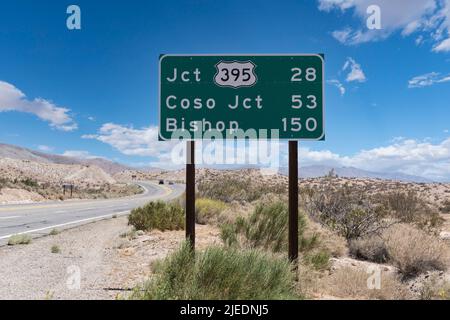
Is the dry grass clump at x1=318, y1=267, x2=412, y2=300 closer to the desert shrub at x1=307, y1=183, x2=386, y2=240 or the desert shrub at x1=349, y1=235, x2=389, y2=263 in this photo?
the desert shrub at x1=349, y1=235, x2=389, y2=263

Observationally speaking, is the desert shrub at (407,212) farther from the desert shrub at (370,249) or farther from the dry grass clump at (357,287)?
the dry grass clump at (357,287)

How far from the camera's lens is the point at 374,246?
11.2 m

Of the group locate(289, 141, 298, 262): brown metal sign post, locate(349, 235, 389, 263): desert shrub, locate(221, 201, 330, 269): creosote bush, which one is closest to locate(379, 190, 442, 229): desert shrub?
locate(349, 235, 389, 263): desert shrub

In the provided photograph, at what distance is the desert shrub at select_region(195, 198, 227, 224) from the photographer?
15628mm

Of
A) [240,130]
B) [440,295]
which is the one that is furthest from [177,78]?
[440,295]

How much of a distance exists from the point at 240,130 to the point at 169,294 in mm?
3107

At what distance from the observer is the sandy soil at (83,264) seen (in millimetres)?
5852

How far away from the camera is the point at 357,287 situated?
7086 millimetres

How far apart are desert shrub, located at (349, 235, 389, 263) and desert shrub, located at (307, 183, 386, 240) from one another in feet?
3.10

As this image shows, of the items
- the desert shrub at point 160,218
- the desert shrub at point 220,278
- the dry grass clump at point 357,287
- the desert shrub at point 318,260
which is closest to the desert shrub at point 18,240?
the desert shrub at point 160,218

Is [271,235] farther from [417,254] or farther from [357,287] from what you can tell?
[417,254]
